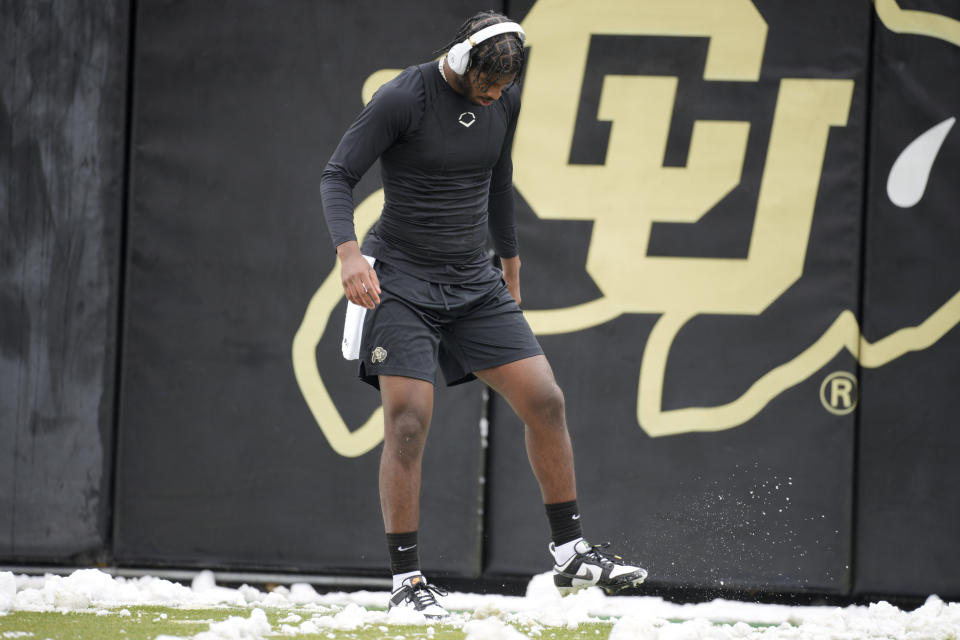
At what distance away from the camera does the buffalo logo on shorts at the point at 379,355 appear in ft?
10.8

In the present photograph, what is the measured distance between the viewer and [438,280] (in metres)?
3.39

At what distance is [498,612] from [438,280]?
1054mm

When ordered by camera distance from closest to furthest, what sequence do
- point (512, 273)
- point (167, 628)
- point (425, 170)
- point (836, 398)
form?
1. point (167, 628)
2. point (425, 170)
3. point (512, 273)
4. point (836, 398)

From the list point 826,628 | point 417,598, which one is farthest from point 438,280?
point 826,628

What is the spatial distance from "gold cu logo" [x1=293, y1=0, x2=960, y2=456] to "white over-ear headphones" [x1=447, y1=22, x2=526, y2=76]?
4.83 ft

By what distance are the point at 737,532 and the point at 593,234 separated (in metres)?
1.42

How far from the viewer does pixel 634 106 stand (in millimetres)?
4695

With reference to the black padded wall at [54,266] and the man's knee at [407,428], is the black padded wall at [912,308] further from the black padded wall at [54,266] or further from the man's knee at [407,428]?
the black padded wall at [54,266]

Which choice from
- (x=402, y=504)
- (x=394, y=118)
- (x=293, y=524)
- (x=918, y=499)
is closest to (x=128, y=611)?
(x=402, y=504)

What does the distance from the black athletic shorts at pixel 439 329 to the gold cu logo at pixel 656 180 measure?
1220 millimetres

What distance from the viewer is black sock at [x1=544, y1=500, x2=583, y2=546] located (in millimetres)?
3400

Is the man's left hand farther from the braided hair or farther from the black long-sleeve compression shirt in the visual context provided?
the braided hair

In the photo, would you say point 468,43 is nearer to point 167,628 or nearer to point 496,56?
point 496,56

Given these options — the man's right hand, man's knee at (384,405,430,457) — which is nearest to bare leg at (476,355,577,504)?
man's knee at (384,405,430,457)
